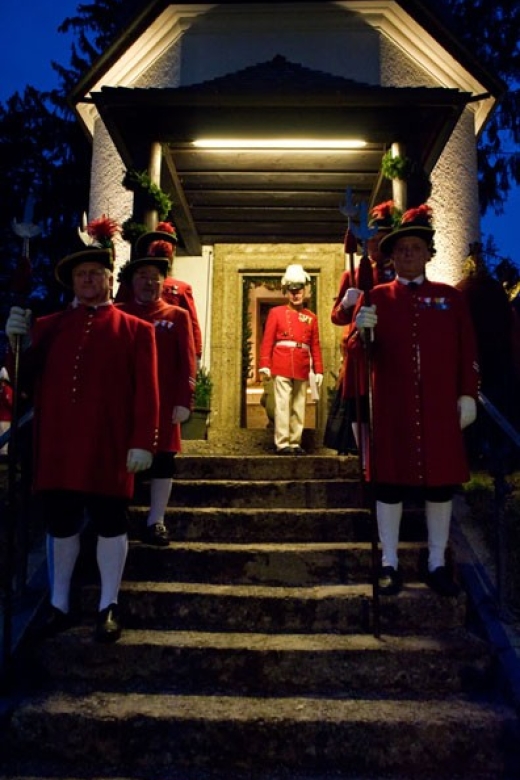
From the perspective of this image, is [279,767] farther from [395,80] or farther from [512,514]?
[395,80]

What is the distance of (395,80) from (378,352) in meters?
6.45

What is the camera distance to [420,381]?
162 inches

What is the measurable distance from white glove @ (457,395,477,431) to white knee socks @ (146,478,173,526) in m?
1.96

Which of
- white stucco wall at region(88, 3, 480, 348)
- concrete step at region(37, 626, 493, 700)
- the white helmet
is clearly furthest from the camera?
white stucco wall at region(88, 3, 480, 348)

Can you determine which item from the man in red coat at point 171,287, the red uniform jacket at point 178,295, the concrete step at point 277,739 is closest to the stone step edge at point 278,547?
the concrete step at point 277,739

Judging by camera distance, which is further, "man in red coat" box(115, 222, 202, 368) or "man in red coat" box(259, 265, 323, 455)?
"man in red coat" box(259, 265, 323, 455)

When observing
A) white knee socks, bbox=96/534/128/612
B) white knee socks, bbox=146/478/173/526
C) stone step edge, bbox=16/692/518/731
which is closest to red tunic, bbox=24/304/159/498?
white knee socks, bbox=96/534/128/612

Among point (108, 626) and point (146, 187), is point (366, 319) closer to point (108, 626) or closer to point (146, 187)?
point (108, 626)

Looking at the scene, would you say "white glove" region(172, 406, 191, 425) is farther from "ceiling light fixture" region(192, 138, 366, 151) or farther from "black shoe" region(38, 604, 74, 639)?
"ceiling light fixture" region(192, 138, 366, 151)

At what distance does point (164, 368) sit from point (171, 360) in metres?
0.08

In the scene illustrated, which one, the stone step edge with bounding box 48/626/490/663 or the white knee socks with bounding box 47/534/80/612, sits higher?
the white knee socks with bounding box 47/534/80/612

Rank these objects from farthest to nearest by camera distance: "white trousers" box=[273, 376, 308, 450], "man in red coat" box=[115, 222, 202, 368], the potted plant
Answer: the potted plant
"white trousers" box=[273, 376, 308, 450]
"man in red coat" box=[115, 222, 202, 368]

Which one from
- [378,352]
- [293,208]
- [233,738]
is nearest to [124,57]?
[293,208]

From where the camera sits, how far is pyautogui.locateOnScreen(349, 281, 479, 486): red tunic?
3.99 m
